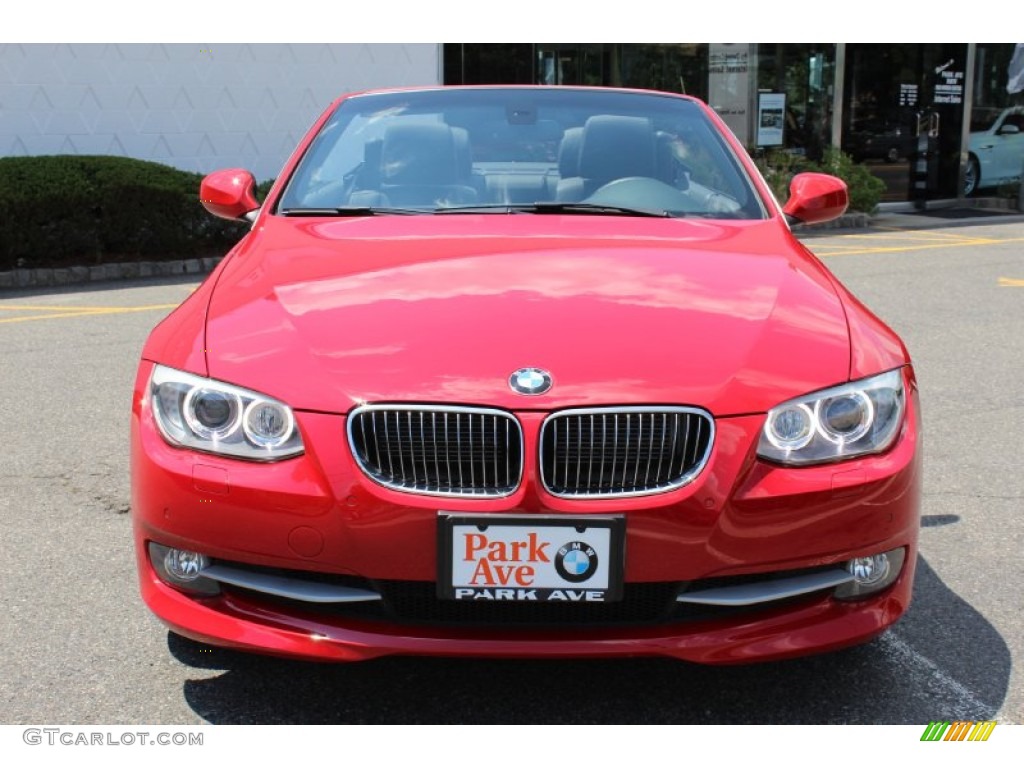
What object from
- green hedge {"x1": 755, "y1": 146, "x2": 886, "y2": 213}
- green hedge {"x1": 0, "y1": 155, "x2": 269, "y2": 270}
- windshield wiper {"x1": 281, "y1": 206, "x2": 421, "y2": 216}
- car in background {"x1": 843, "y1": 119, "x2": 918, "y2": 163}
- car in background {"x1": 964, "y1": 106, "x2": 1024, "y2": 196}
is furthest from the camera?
car in background {"x1": 964, "y1": 106, "x2": 1024, "y2": 196}

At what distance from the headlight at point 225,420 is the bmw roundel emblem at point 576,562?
0.60 meters

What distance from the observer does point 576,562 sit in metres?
2.41

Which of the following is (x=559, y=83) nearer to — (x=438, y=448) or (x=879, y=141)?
(x=879, y=141)

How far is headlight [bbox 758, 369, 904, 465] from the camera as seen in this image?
2.53 m

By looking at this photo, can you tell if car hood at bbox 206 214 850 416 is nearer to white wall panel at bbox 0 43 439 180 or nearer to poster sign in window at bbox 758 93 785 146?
white wall panel at bbox 0 43 439 180

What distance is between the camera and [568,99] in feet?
14.0

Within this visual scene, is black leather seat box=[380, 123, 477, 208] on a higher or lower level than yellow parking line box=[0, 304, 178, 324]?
higher

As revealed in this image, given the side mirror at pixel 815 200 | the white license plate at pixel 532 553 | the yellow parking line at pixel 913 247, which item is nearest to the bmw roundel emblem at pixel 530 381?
the white license plate at pixel 532 553

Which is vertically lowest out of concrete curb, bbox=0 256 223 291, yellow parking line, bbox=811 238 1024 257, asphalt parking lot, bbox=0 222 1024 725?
yellow parking line, bbox=811 238 1024 257

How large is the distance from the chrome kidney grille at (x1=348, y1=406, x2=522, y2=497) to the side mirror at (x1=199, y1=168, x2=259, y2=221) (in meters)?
1.89

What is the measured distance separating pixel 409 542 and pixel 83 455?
9.53 feet

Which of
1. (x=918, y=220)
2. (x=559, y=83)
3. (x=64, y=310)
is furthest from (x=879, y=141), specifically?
(x=64, y=310)

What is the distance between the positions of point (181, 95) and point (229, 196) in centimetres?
954

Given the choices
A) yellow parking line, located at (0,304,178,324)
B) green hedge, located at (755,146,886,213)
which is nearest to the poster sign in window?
green hedge, located at (755,146,886,213)
